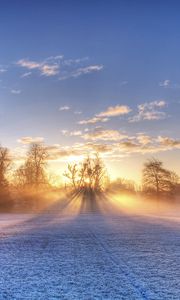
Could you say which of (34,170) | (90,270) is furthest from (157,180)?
(90,270)

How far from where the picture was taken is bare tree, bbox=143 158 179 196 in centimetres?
7350

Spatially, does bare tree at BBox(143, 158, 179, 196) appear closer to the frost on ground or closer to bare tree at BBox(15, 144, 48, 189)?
bare tree at BBox(15, 144, 48, 189)

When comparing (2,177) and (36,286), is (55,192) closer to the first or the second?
(2,177)

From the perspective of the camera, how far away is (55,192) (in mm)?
88750

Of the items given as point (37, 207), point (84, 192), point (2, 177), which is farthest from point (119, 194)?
point (2, 177)

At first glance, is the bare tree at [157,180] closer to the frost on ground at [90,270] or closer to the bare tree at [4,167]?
the bare tree at [4,167]

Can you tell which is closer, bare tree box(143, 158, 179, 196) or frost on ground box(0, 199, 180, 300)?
frost on ground box(0, 199, 180, 300)

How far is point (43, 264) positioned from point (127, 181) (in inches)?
5724

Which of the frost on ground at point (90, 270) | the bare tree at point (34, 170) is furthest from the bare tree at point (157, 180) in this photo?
the frost on ground at point (90, 270)

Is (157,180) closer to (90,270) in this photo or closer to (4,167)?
(4,167)

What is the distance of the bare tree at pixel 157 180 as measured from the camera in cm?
7350

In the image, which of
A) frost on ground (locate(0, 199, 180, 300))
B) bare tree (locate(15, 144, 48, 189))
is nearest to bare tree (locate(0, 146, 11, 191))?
bare tree (locate(15, 144, 48, 189))

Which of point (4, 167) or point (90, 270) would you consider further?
point (4, 167)

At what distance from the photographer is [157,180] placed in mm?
73625
